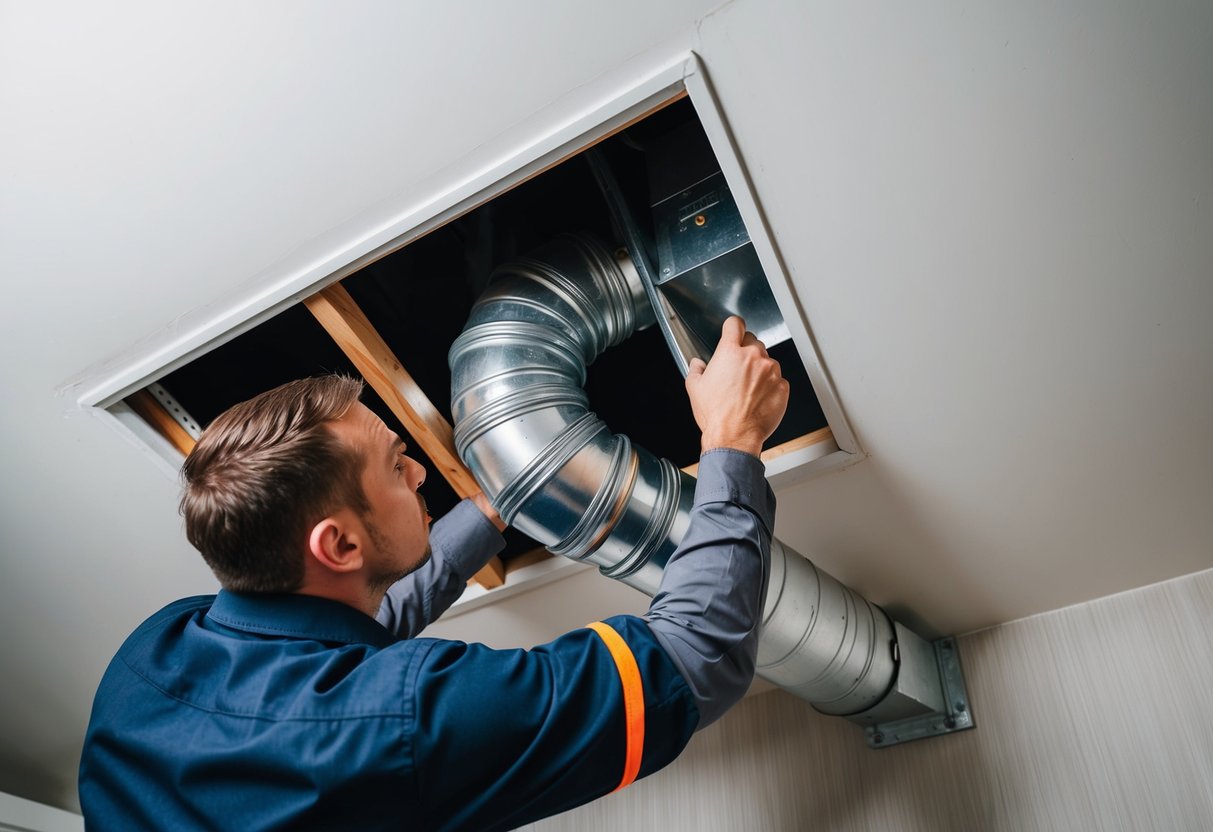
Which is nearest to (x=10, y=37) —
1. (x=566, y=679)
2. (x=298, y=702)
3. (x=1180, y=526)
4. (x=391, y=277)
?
(x=391, y=277)

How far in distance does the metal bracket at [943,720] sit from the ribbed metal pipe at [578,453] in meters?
0.28

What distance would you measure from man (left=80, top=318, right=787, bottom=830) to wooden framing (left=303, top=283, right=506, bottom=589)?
0.25m

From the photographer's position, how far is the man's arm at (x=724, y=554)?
105 centimetres

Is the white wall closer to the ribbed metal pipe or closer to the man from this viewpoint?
the ribbed metal pipe

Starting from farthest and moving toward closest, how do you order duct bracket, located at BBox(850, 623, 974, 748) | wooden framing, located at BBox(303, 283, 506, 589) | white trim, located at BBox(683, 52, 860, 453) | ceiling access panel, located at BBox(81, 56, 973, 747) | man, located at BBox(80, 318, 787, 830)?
duct bracket, located at BBox(850, 623, 974, 748), wooden framing, located at BBox(303, 283, 506, 589), ceiling access panel, located at BBox(81, 56, 973, 747), white trim, located at BBox(683, 52, 860, 453), man, located at BBox(80, 318, 787, 830)

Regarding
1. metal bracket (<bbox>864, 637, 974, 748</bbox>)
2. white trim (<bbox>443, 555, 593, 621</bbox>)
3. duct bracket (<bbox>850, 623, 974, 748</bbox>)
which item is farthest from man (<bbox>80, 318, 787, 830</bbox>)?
metal bracket (<bbox>864, 637, 974, 748</bbox>)

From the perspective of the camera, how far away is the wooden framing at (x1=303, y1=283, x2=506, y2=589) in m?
1.43

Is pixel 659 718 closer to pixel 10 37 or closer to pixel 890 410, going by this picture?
pixel 890 410

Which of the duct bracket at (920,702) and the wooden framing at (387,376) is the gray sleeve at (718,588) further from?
the duct bracket at (920,702)

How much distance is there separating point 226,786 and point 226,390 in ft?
3.07

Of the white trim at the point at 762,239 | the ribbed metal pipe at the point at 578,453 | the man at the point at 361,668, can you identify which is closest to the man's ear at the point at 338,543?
the man at the point at 361,668

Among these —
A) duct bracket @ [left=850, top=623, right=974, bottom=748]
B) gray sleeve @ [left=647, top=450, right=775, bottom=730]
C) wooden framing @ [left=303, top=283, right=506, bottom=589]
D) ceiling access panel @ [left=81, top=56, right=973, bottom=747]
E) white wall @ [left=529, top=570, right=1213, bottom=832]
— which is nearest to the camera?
gray sleeve @ [left=647, top=450, right=775, bottom=730]

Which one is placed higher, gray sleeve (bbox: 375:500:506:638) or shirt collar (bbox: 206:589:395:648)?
shirt collar (bbox: 206:589:395:648)

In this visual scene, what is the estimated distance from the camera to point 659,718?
1.00m
